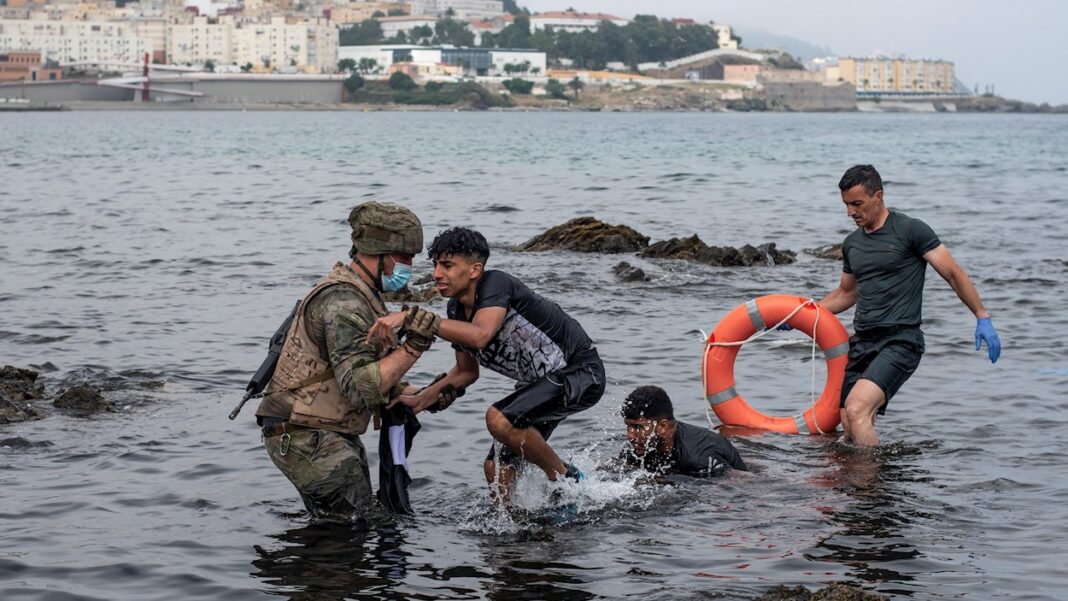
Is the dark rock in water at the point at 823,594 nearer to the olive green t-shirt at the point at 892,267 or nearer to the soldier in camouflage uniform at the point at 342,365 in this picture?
the soldier in camouflage uniform at the point at 342,365

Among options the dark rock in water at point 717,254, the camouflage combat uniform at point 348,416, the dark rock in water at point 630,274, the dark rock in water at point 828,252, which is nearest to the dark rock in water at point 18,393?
the camouflage combat uniform at point 348,416

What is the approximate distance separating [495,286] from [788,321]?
3.80m

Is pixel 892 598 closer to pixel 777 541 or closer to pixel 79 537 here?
pixel 777 541

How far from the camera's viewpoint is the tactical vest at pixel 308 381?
23.6 feet

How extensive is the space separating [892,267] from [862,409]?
1.01 meters

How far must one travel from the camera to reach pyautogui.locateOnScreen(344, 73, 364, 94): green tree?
180250mm

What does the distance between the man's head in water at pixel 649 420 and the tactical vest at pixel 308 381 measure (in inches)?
88.2

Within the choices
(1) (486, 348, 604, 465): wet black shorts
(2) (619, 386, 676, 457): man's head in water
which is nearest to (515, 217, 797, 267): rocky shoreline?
(2) (619, 386, 676, 457): man's head in water

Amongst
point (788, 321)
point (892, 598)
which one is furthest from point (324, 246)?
point (892, 598)

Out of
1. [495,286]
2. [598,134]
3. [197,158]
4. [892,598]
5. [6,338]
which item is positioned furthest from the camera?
[598,134]

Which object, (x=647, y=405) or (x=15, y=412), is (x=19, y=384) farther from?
Answer: (x=647, y=405)

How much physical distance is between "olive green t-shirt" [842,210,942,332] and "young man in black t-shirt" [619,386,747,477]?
1.42 m

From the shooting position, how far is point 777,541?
7.96m

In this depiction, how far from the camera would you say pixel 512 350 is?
25.7 ft
